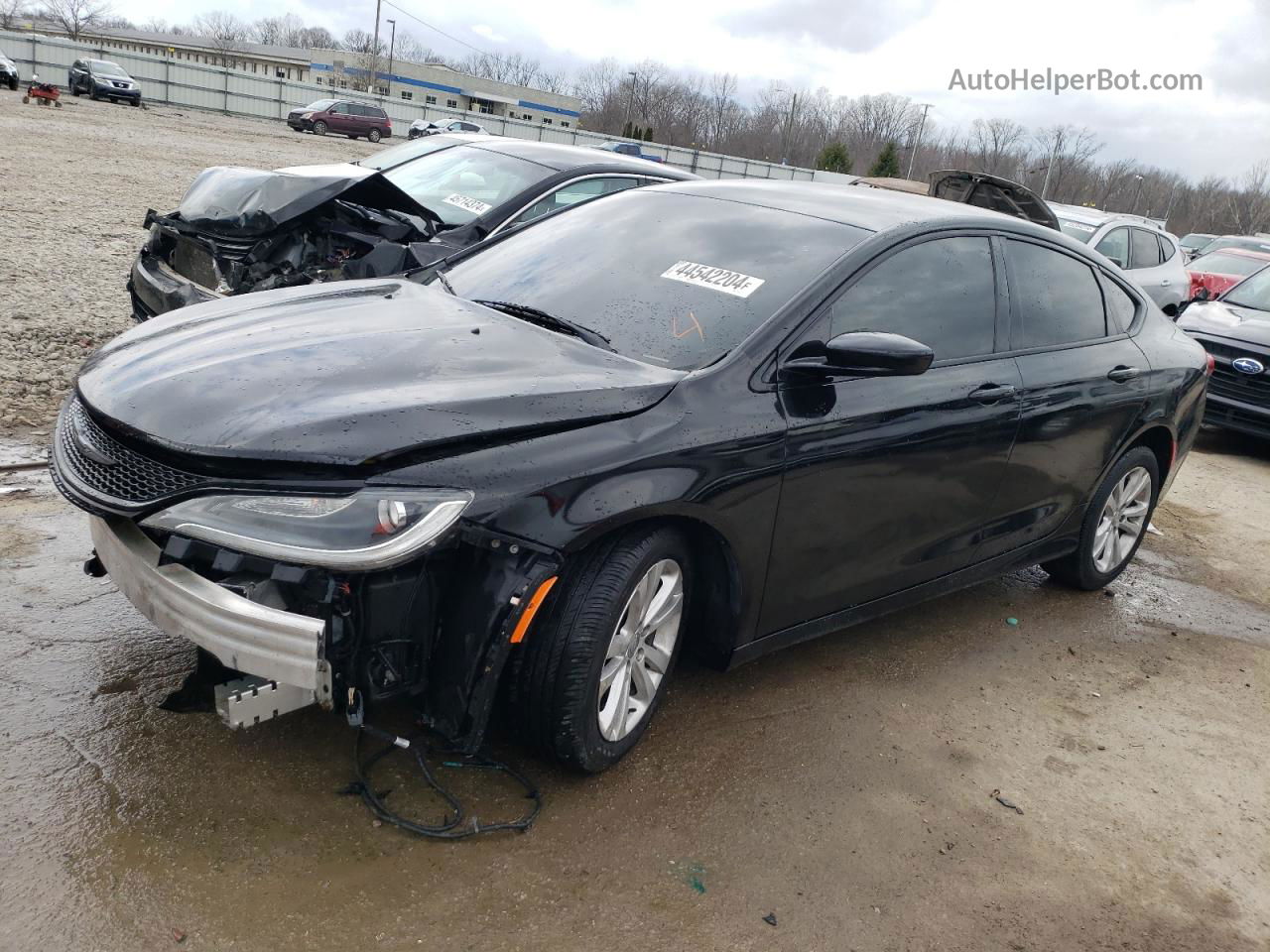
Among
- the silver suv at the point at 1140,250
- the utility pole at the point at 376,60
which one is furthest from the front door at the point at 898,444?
the utility pole at the point at 376,60

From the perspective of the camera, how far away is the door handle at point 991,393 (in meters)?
3.97

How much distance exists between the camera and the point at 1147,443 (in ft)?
17.4

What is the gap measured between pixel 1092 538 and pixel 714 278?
101 inches

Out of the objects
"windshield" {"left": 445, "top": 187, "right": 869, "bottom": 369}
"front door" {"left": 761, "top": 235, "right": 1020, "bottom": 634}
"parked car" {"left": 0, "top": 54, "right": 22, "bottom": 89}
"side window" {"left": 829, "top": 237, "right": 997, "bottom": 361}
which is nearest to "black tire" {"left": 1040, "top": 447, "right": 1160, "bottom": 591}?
"front door" {"left": 761, "top": 235, "right": 1020, "bottom": 634}

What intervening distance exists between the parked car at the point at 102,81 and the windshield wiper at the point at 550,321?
35.5 meters

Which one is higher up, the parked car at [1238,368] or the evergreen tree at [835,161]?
the evergreen tree at [835,161]

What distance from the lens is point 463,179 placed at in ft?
24.6

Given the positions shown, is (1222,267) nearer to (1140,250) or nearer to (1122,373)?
(1140,250)

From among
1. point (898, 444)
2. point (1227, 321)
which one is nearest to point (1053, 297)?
point (898, 444)

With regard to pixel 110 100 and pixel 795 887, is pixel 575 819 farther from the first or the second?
pixel 110 100

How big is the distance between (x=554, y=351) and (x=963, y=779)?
194 centimetres

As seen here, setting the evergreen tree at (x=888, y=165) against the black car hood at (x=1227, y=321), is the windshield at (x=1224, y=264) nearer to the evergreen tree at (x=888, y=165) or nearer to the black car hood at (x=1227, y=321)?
the black car hood at (x=1227, y=321)

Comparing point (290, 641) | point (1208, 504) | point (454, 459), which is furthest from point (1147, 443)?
point (290, 641)

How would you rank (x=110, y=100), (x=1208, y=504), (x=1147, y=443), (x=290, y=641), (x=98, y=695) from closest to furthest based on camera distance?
(x=290, y=641), (x=98, y=695), (x=1147, y=443), (x=1208, y=504), (x=110, y=100)
